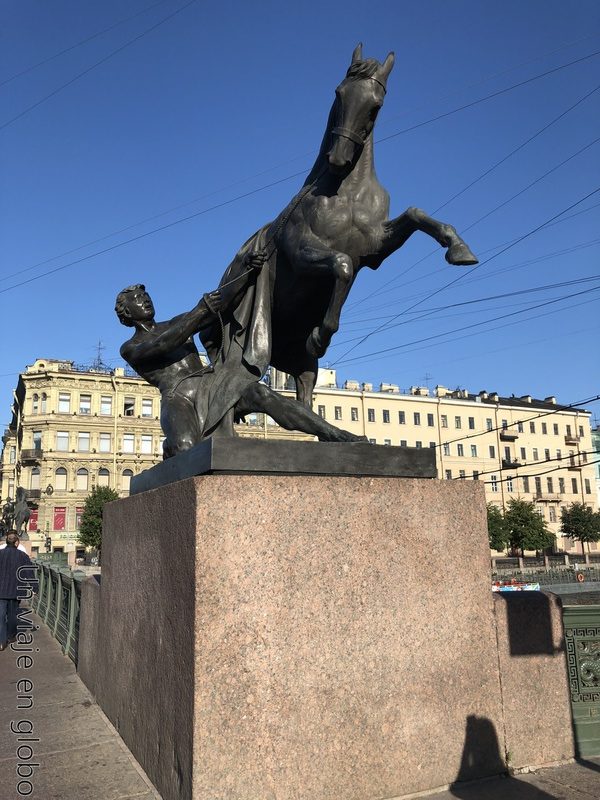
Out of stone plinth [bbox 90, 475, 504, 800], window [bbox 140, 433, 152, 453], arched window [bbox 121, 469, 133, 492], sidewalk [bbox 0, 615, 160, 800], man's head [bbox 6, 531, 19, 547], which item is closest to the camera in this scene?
stone plinth [bbox 90, 475, 504, 800]

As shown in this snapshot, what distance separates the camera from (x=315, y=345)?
4.57 metres

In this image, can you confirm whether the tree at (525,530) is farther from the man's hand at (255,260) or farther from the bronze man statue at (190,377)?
the man's hand at (255,260)

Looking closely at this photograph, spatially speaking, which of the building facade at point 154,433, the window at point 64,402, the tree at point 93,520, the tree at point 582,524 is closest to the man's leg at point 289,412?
the building facade at point 154,433

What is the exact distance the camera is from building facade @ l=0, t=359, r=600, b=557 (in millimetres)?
58375

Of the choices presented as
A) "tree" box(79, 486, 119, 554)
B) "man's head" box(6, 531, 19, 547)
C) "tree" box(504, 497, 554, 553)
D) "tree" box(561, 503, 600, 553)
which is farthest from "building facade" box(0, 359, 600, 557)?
"man's head" box(6, 531, 19, 547)

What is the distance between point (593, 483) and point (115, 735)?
80357 millimetres

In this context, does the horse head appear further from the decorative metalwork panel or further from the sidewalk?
the sidewalk

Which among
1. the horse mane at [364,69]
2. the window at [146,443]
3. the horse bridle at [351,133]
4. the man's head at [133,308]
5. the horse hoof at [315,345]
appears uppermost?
the window at [146,443]

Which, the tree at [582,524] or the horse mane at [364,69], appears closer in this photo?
the horse mane at [364,69]

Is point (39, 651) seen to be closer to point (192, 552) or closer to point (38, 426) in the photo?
point (192, 552)

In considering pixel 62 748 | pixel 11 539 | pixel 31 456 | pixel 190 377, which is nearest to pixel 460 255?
pixel 190 377

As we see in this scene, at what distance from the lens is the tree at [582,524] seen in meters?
61.1

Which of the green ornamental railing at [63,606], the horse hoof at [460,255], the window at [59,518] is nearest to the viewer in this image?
the horse hoof at [460,255]

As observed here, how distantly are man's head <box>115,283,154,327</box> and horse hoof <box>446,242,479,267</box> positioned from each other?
2376 mm
